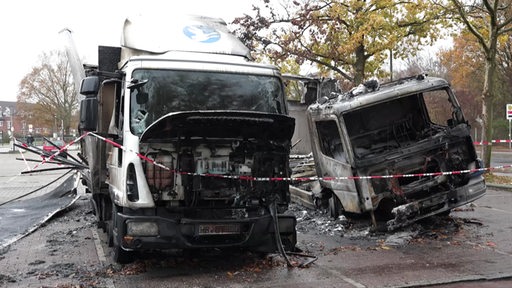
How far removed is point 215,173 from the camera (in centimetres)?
578

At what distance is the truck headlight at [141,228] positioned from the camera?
18.5ft

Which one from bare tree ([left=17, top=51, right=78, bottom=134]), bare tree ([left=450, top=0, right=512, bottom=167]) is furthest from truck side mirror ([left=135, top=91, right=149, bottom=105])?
bare tree ([left=17, top=51, right=78, bottom=134])

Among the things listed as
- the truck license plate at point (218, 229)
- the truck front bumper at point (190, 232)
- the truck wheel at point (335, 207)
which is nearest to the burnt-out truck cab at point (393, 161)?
the truck wheel at point (335, 207)

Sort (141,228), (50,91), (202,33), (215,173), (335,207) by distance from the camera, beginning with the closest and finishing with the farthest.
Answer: (141,228)
(215,173)
(202,33)
(335,207)
(50,91)

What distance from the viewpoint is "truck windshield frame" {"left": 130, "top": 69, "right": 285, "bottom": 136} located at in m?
6.02

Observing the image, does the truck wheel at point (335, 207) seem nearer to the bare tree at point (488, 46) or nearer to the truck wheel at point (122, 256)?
the truck wheel at point (122, 256)

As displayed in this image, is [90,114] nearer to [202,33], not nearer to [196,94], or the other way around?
[196,94]

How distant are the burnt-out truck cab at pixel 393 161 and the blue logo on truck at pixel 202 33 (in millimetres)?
2305

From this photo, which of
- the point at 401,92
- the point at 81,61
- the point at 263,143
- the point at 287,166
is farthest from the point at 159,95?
the point at 81,61

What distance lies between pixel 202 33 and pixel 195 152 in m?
2.39

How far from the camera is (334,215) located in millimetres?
9430

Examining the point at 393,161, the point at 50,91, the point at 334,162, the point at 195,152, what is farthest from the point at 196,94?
the point at 50,91

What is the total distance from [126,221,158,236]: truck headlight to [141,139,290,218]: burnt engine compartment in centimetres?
28

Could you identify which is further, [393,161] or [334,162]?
[334,162]
